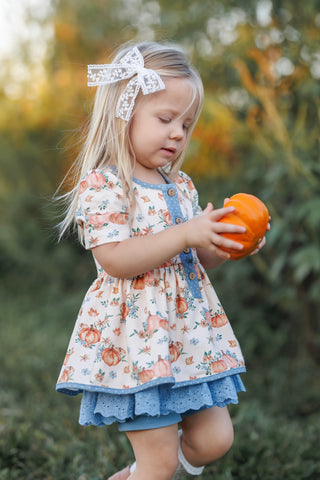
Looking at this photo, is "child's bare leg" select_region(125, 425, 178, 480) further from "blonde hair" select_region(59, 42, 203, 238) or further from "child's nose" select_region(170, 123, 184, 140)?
"child's nose" select_region(170, 123, 184, 140)

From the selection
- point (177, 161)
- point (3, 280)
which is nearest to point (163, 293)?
point (177, 161)

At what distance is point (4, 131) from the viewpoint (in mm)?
7191

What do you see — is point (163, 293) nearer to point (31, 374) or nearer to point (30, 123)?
point (31, 374)

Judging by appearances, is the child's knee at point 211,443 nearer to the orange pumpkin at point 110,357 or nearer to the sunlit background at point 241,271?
the orange pumpkin at point 110,357

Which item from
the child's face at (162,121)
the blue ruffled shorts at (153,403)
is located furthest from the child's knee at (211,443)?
the child's face at (162,121)

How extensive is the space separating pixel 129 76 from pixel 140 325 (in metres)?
0.86

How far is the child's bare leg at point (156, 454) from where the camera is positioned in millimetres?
1881

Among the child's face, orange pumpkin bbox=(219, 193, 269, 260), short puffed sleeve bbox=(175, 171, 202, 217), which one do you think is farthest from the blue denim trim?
the child's face

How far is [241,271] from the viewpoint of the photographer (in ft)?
13.5

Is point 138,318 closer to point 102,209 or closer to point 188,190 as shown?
point 102,209

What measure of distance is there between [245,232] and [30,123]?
5758 mm

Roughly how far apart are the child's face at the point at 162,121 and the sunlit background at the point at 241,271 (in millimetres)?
349

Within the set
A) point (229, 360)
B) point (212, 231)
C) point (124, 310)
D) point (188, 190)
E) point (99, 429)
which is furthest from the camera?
point (99, 429)

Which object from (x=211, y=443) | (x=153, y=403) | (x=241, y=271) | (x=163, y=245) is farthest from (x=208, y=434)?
(x=241, y=271)
